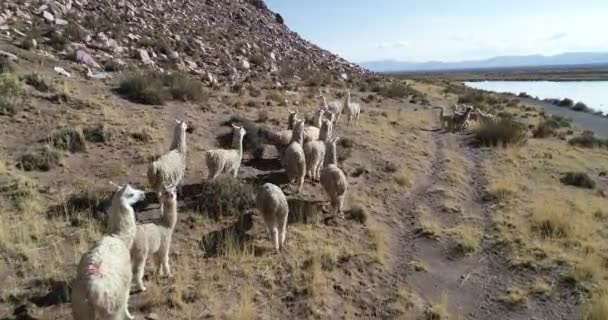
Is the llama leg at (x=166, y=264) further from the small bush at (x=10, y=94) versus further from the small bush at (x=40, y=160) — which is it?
the small bush at (x=10, y=94)

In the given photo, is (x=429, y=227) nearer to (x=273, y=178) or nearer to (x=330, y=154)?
(x=330, y=154)

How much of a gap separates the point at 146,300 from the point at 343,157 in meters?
8.36

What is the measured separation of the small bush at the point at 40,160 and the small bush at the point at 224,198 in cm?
328

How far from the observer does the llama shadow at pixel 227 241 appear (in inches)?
326

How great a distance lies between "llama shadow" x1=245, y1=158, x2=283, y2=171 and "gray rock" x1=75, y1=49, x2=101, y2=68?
890 cm

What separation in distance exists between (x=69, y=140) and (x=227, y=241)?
17.2 ft

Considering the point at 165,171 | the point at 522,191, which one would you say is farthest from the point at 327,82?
the point at 165,171

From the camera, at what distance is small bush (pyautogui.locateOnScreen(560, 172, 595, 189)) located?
49.6ft

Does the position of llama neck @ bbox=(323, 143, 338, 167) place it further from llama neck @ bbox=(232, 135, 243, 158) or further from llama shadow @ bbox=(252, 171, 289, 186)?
llama neck @ bbox=(232, 135, 243, 158)

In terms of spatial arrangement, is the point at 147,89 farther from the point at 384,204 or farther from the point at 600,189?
→ the point at 600,189

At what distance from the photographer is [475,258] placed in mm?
9633

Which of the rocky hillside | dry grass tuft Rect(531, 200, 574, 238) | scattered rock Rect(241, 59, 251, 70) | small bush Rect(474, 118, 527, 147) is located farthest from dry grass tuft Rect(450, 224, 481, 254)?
scattered rock Rect(241, 59, 251, 70)

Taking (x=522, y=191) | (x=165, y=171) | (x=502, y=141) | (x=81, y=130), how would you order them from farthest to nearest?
(x=502, y=141)
(x=522, y=191)
(x=81, y=130)
(x=165, y=171)

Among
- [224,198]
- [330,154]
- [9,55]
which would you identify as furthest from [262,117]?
[9,55]
